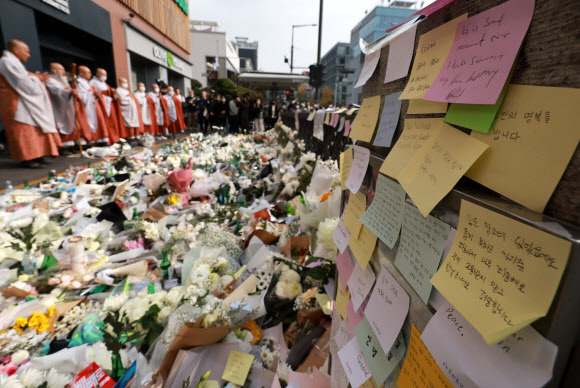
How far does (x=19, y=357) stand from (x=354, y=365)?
1494 millimetres

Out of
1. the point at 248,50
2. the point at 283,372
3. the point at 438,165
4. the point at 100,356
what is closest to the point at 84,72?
the point at 100,356

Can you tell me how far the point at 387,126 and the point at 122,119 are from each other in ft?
34.4

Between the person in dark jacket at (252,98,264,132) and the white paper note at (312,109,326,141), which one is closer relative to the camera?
the white paper note at (312,109,326,141)

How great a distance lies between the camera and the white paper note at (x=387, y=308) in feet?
1.98

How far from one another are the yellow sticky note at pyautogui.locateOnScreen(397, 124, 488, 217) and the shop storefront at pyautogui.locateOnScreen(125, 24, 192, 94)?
15179 mm

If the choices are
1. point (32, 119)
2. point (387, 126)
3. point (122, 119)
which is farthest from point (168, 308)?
point (122, 119)

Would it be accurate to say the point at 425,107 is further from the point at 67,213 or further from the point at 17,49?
the point at 17,49

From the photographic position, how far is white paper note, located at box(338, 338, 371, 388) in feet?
2.41

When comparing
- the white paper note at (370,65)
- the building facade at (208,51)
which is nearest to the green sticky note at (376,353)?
the white paper note at (370,65)

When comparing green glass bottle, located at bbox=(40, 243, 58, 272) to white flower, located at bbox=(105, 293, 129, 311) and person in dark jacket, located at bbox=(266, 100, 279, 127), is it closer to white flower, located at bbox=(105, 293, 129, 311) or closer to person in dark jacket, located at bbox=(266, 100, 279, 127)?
white flower, located at bbox=(105, 293, 129, 311)

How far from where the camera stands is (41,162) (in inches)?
239

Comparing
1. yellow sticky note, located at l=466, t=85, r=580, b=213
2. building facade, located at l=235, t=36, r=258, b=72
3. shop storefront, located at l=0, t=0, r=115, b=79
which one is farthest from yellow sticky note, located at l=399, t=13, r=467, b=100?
building facade, located at l=235, t=36, r=258, b=72

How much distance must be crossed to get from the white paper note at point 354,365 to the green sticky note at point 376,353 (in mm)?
43

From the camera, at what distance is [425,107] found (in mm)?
579
